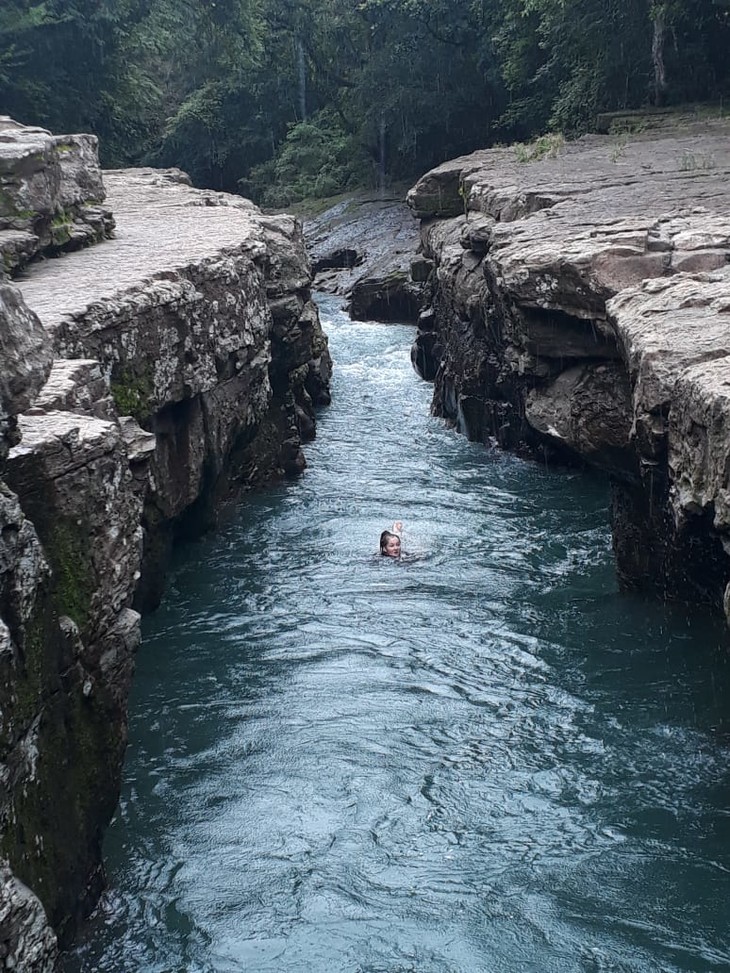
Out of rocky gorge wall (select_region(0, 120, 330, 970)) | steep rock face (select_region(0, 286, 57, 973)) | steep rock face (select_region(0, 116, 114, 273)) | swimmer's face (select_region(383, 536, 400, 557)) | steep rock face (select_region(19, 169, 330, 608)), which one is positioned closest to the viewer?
steep rock face (select_region(0, 286, 57, 973))

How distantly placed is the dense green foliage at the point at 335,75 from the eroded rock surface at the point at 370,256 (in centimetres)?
300

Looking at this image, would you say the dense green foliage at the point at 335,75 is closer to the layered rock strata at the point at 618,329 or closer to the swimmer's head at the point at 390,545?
the layered rock strata at the point at 618,329

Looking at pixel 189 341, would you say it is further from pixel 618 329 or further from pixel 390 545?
pixel 618 329

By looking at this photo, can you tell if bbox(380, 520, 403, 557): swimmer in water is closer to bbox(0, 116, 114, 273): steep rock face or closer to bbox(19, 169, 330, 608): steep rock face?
bbox(19, 169, 330, 608): steep rock face

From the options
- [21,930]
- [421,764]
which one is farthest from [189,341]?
[21,930]

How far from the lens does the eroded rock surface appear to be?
76.2 feet

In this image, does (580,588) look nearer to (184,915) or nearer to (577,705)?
(577,705)

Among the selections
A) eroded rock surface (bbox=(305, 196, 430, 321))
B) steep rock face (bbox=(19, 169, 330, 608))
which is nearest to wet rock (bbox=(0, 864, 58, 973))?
steep rock face (bbox=(19, 169, 330, 608))

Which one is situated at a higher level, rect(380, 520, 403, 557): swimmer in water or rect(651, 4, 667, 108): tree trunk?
rect(651, 4, 667, 108): tree trunk

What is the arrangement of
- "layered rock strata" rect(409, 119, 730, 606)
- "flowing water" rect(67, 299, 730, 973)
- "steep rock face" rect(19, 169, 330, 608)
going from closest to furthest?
"flowing water" rect(67, 299, 730, 973), "layered rock strata" rect(409, 119, 730, 606), "steep rock face" rect(19, 169, 330, 608)

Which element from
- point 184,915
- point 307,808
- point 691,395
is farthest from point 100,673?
point 691,395

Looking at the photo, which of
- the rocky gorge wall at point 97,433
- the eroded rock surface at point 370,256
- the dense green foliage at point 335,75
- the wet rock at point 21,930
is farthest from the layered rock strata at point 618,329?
the dense green foliage at point 335,75

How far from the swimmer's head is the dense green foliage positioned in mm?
14263

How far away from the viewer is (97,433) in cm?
558
